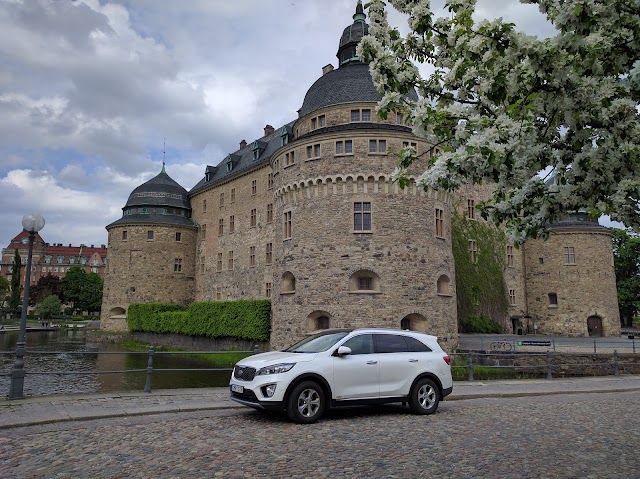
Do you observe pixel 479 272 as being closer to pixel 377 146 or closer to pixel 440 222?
pixel 440 222

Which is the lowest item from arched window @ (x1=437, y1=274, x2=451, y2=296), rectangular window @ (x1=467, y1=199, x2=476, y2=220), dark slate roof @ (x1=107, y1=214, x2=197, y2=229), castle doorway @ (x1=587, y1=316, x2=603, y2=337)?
castle doorway @ (x1=587, y1=316, x2=603, y2=337)

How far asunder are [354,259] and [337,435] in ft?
55.3

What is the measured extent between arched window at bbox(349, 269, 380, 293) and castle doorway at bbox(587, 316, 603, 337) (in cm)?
2338

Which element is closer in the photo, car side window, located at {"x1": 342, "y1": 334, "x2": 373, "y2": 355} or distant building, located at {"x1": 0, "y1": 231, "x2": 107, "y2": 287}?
car side window, located at {"x1": 342, "y1": 334, "x2": 373, "y2": 355}

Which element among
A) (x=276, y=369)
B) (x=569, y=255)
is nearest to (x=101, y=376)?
(x=276, y=369)

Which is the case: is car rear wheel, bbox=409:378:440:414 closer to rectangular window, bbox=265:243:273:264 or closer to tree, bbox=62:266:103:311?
rectangular window, bbox=265:243:273:264

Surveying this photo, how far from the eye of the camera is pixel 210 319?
36.9 metres

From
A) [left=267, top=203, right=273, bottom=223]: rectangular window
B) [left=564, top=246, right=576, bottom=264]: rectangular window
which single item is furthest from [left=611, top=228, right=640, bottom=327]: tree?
[left=267, top=203, right=273, bottom=223]: rectangular window

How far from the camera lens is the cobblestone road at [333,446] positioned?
5.90 m

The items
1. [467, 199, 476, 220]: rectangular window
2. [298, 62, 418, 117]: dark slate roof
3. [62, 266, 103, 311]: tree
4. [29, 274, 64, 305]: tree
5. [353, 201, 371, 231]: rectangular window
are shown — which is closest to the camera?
[353, 201, 371, 231]: rectangular window

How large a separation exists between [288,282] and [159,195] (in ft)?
92.1

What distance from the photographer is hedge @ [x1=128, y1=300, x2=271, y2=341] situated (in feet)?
105

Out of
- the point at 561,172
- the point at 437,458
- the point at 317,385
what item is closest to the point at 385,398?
the point at 317,385

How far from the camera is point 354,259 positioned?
24438mm
